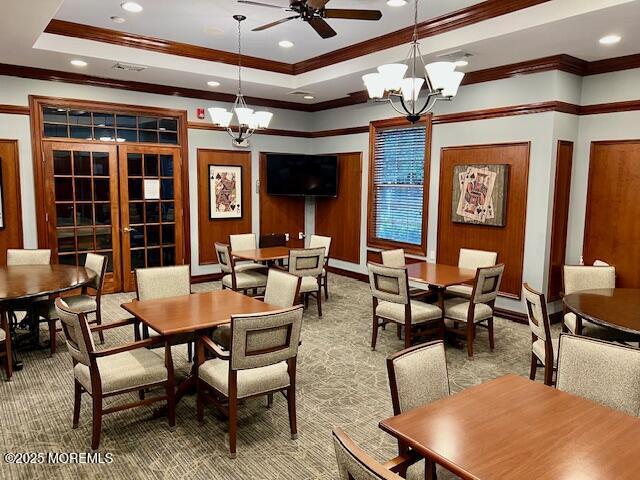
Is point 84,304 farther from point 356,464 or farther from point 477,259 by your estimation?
point 477,259

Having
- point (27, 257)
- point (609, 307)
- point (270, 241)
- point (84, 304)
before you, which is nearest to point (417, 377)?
point (609, 307)

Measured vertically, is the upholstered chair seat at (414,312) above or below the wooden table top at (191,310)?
below

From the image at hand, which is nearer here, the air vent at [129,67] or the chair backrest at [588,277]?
the chair backrest at [588,277]

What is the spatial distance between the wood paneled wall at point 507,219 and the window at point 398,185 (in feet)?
1.31

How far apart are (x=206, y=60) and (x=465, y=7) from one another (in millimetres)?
3279

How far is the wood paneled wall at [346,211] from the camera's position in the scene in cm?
780

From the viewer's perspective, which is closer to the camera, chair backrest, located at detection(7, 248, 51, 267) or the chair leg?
the chair leg

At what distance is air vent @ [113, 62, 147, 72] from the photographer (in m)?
5.52

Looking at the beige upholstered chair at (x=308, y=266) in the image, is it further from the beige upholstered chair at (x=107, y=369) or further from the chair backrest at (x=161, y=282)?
the beige upholstered chair at (x=107, y=369)

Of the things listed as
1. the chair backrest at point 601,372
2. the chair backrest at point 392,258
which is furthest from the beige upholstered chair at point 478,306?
the chair backrest at point 601,372

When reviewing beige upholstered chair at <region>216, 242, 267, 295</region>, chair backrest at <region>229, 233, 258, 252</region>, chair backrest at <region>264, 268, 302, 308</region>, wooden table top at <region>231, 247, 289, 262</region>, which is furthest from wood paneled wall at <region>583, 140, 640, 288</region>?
chair backrest at <region>229, 233, 258, 252</region>

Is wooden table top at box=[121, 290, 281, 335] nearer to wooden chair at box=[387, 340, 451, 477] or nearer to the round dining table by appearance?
the round dining table

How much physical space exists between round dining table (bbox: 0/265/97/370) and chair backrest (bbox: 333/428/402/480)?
328cm

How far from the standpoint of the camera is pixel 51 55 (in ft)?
17.0
